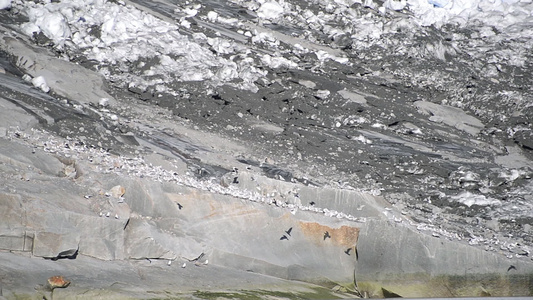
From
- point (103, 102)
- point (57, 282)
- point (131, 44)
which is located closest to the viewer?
point (57, 282)

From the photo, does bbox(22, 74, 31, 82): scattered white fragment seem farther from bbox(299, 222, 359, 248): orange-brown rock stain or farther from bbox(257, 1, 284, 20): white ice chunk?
bbox(257, 1, 284, 20): white ice chunk

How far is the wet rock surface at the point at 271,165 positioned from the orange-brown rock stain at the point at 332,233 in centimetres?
2

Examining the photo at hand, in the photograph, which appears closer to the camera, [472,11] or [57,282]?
[57,282]

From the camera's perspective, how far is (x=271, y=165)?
26.5ft

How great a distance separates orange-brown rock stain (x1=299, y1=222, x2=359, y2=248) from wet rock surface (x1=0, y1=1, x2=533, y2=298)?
17 millimetres

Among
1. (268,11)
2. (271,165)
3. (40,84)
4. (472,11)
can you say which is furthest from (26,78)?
(472,11)

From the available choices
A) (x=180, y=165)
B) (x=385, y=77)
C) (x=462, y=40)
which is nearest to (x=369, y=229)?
(x=180, y=165)

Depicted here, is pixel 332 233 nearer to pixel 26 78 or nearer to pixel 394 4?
pixel 26 78

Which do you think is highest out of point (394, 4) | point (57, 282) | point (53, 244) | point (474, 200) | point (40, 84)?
→ point (394, 4)

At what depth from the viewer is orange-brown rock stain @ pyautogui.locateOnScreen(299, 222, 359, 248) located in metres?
6.81

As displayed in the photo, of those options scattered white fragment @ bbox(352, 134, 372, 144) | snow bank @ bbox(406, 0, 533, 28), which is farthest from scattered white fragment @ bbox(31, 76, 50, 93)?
snow bank @ bbox(406, 0, 533, 28)

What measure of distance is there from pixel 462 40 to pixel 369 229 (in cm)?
591

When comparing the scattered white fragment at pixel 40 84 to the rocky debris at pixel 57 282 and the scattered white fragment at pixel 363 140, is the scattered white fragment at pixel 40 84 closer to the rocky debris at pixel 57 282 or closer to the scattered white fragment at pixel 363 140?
the rocky debris at pixel 57 282

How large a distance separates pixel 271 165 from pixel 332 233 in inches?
63.5
